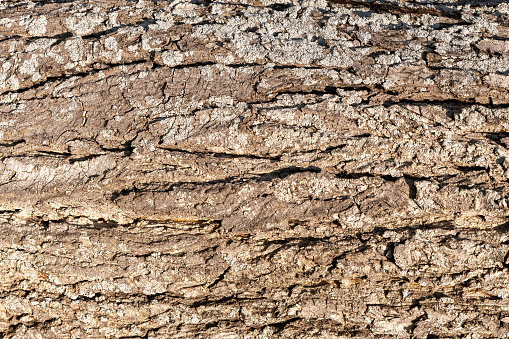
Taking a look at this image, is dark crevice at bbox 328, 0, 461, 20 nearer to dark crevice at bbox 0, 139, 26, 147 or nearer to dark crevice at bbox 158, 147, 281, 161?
dark crevice at bbox 158, 147, 281, 161

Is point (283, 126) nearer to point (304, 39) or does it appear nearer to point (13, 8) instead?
point (304, 39)

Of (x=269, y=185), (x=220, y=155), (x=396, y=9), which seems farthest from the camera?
(x=396, y=9)

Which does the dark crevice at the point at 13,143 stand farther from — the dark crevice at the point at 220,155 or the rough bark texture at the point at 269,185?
the dark crevice at the point at 220,155

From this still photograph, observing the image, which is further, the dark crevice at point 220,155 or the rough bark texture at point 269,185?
the dark crevice at point 220,155

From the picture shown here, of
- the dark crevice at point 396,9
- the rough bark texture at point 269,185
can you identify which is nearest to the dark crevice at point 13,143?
the rough bark texture at point 269,185

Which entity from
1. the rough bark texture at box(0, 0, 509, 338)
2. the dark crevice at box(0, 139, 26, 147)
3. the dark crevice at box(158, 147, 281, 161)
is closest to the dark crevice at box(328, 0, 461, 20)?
the rough bark texture at box(0, 0, 509, 338)

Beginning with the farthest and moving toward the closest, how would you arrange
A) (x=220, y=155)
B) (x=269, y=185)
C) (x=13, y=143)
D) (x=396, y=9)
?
(x=396, y=9), (x=13, y=143), (x=220, y=155), (x=269, y=185)

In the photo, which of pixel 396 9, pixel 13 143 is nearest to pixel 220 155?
pixel 13 143

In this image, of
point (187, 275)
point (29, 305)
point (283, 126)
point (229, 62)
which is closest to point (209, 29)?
point (229, 62)

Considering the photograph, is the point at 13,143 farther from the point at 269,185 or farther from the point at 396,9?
the point at 396,9
